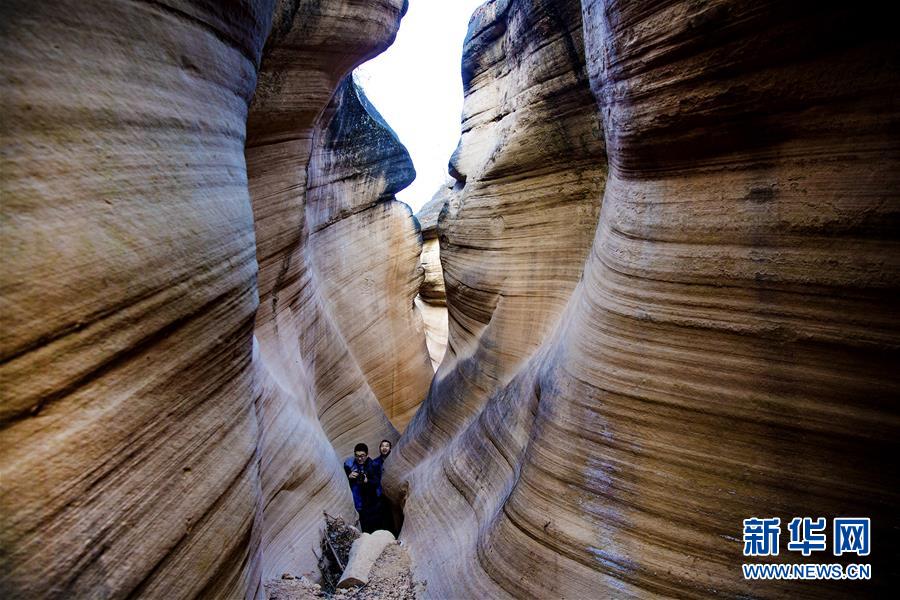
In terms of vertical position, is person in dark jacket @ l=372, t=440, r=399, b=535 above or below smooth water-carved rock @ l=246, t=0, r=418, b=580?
below

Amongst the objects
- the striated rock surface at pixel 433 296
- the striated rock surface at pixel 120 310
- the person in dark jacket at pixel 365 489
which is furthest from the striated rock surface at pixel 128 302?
the striated rock surface at pixel 433 296

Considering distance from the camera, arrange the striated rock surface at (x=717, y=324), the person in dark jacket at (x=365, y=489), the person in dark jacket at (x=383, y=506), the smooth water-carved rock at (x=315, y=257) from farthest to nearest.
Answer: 1. the person in dark jacket at (x=383, y=506)
2. the person in dark jacket at (x=365, y=489)
3. the smooth water-carved rock at (x=315, y=257)
4. the striated rock surface at (x=717, y=324)

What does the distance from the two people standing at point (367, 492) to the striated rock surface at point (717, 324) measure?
1755 millimetres

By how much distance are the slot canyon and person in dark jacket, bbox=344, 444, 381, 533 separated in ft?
4.48

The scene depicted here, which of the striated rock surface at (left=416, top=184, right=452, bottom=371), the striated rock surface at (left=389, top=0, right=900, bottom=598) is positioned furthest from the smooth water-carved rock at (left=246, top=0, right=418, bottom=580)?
the striated rock surface at (left=416, top=184, right=452, bottom=371)

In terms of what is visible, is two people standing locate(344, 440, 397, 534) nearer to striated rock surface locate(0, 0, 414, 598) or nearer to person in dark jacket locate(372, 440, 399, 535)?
person in dark jacket locate(372, 440, 399, 535)

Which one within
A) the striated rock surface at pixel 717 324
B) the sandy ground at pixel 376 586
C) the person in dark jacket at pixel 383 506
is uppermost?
the striated rock surface at pixel 717 324

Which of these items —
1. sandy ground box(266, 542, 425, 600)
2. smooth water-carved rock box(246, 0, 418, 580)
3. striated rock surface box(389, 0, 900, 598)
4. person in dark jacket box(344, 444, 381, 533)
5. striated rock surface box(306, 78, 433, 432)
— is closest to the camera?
striated rock surface box(389, 0, 900, 598)

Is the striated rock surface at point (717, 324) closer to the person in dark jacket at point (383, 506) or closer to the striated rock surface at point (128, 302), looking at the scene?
the striated rock surface at point (128, 302)

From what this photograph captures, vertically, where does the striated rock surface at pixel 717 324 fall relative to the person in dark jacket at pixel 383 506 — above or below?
above

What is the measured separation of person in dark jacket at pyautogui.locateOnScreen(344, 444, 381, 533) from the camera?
4977 millimetres

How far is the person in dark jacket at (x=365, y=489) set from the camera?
4977mm

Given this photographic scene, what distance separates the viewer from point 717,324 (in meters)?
2.27

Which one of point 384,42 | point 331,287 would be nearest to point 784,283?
point 384,42
